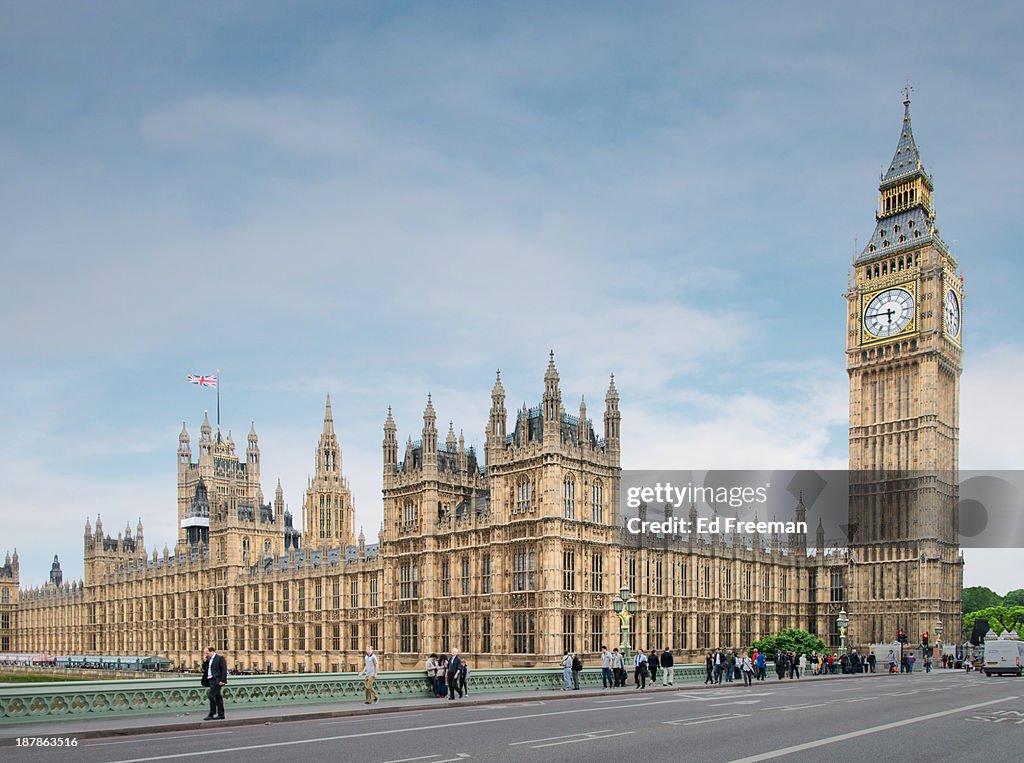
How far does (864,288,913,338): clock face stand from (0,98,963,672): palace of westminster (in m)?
0.13

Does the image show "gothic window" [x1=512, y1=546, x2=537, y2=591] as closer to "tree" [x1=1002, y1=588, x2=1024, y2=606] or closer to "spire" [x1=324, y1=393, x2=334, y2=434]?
"spire" [x1=324, y1=393, x2=334, y2=434]

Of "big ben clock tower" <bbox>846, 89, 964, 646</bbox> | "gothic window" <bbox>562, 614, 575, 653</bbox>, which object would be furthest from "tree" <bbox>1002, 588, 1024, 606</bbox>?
"gothic window" <bbox>562, 614, 575, 653</bbox>

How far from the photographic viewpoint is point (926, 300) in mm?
97062

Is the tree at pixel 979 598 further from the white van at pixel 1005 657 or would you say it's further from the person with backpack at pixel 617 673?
the person with backpack at pixel 617 673

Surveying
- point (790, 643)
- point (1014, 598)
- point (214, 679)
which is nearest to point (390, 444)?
point (790, 643)

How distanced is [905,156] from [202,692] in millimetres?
94028

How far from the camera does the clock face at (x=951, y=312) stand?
98.2 metres

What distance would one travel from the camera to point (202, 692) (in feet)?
104

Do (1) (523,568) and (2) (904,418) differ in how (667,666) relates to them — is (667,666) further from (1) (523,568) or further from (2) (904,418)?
(2) (904,418)

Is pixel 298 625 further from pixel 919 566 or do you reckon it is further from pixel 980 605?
pixel 980 605

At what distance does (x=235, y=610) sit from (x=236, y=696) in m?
76.3

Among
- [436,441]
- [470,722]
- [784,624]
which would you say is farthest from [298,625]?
[470,722]

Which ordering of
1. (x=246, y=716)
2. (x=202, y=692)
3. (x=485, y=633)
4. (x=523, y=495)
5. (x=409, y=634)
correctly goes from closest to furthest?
(x=246, y=716)
(x=202, y=692)
(x=523, y=495)
(x=485, y=633)
(x=409, y=634)

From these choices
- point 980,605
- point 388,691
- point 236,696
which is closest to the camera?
point 236,696
